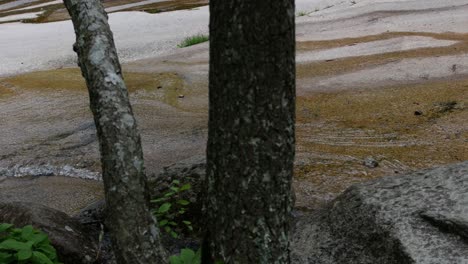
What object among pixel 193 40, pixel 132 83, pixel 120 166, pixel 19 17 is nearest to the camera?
pixel 120 166

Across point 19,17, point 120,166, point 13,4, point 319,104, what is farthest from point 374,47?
point 13,4

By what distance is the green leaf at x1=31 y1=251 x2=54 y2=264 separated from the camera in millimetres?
2452

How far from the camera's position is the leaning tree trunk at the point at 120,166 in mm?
2035

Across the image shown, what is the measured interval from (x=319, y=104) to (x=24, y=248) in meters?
3.44

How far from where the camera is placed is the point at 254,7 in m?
1.69

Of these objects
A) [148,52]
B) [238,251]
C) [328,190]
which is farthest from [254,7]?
[148,52]

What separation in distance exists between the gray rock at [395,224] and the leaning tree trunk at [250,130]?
69 centimetres

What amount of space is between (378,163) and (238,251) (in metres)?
2.29

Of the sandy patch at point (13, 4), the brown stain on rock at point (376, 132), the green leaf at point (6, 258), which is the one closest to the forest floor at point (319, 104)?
the brown stain on rock at point (376, 132)

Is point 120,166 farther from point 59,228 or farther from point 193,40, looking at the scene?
point 193,40

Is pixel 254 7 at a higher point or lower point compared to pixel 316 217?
higher

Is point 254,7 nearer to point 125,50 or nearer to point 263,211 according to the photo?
point 263,211

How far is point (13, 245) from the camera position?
243cm

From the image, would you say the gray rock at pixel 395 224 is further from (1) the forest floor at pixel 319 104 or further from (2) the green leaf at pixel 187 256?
(2) the green leaf at pixel 187 256
